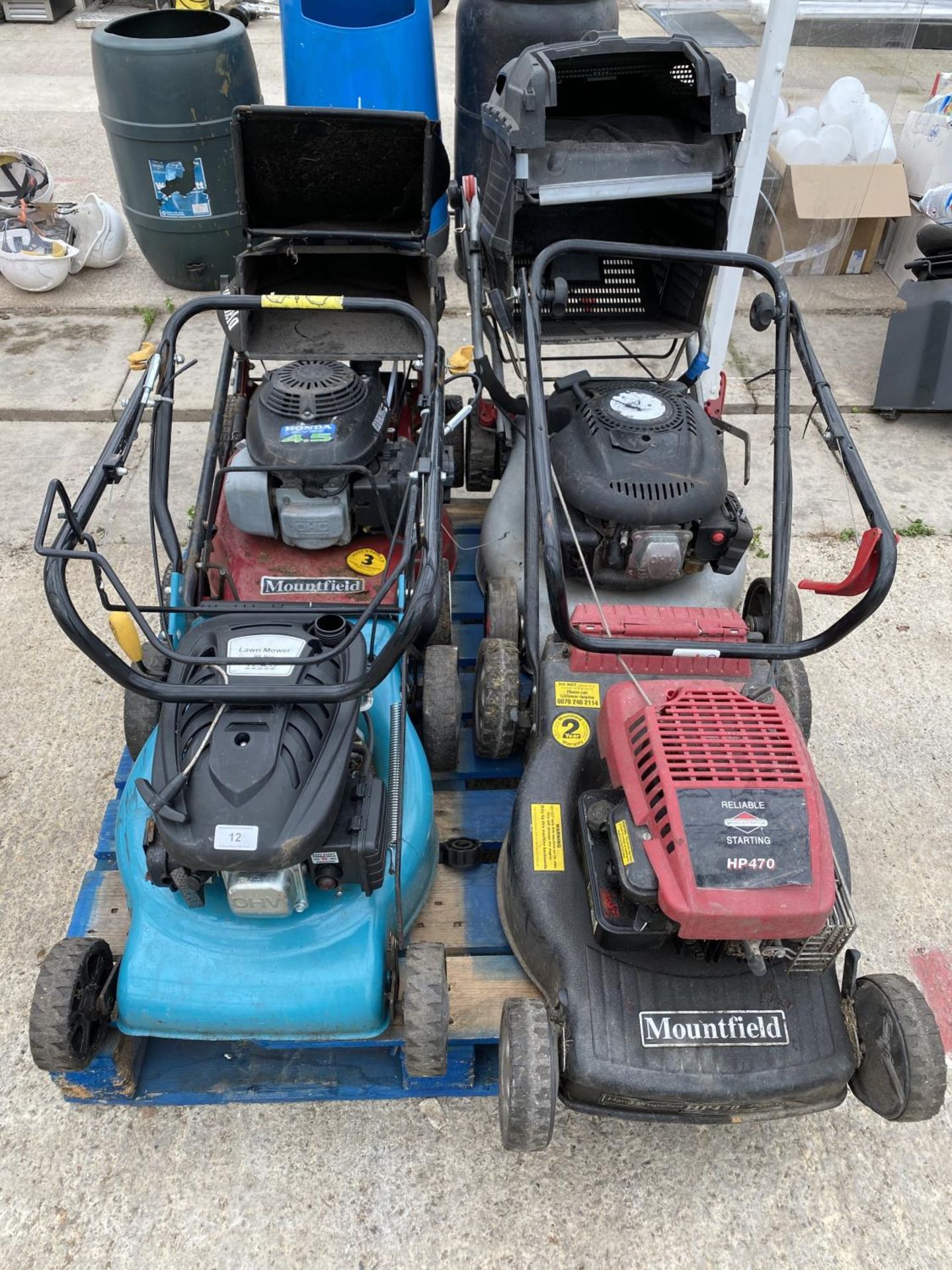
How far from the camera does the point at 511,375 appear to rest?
382 cm

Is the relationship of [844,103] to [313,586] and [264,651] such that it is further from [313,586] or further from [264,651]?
[264,651]

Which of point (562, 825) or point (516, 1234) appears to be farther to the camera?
point (562, 825)

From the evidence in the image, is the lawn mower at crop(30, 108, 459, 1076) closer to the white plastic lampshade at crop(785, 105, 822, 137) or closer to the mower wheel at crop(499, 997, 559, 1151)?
the mower wheel at crop(499, 997, 559, 1151)

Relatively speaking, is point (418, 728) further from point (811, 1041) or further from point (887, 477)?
point (887, 477)

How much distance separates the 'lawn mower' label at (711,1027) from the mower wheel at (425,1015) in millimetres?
354

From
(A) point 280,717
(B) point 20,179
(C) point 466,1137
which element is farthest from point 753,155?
(B) point 20,179

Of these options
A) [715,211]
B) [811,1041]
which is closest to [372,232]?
[715,211]

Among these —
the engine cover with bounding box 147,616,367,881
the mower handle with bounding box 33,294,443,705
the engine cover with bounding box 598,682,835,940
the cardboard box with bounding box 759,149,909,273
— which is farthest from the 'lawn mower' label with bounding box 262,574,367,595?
the cardboard box with bounding box 759,149,909,273

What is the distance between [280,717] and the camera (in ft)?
5.42

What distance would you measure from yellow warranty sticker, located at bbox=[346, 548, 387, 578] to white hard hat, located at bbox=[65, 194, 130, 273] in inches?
139

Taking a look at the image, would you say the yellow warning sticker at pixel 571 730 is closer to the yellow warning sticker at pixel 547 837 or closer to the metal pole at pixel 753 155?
the yellow warning sticker at pixel 547 837

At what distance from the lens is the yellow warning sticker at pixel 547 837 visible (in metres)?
1.82

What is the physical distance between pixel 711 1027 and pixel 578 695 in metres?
0.72

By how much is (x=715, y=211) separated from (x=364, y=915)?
2063mm
